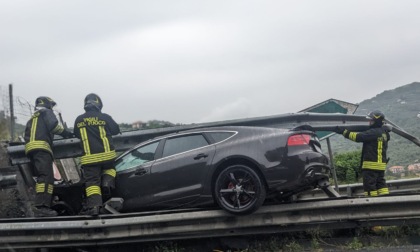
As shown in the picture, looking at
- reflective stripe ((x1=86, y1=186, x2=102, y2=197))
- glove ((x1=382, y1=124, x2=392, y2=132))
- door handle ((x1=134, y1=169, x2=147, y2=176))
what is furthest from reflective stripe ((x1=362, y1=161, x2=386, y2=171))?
reflective stripe ((x1=86, y1=186, x2=102, y2=197))

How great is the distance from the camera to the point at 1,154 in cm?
698

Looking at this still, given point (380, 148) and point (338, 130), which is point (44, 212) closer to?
point (338, 130)

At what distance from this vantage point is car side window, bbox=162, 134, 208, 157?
6.19 metres

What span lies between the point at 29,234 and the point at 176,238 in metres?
1.90

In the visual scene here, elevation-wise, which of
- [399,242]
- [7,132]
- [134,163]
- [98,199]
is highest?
[7,132]

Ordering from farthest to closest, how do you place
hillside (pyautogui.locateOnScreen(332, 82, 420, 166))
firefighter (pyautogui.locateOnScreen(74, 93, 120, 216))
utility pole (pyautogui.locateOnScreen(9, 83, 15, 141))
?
1. hillside (pyautogui.locateOnScreen(332, 82, 420, 166))
2. utility pole (pyautogui.locateOnScreen(9, 83, 15, 141))
3. firefighter (pyautogui.locateOnScreen(74, 93, 120, 216))

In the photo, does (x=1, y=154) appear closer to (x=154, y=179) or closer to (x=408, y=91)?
(x=154, y=179)

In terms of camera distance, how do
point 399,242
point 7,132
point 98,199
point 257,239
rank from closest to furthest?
point 399,242 → point 257,239 → point 98,199 → point 7,132

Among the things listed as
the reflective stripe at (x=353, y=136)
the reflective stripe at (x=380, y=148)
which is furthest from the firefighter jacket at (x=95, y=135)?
the reflective stripe at (x=380, y=148)

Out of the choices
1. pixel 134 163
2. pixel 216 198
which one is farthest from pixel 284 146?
pixel 134 163

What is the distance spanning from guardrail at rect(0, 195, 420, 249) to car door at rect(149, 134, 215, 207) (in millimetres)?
471

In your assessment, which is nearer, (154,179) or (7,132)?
(154,179)

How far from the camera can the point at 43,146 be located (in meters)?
6.64

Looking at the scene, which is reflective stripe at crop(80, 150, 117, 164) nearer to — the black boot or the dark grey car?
the dark grey car
